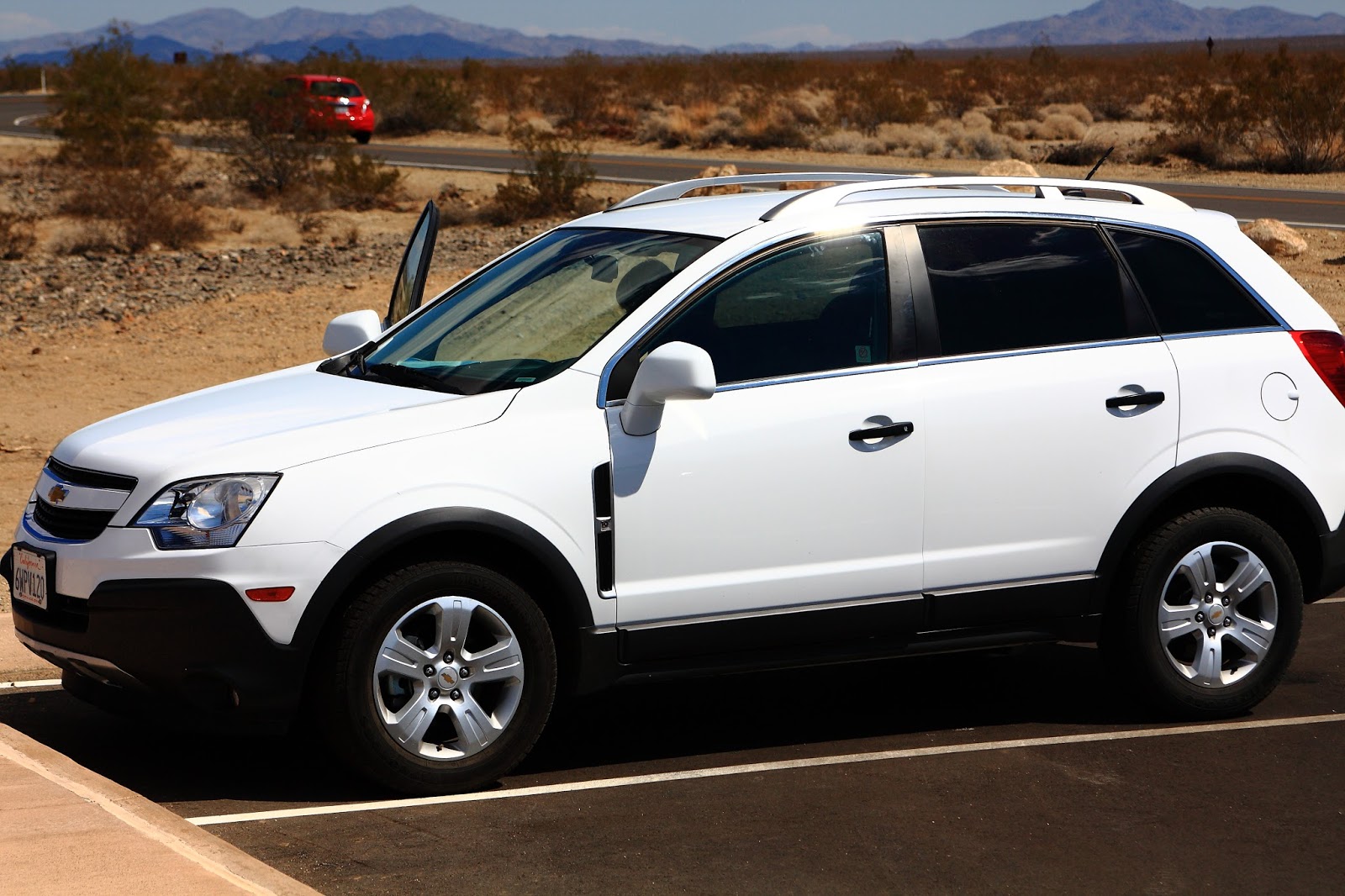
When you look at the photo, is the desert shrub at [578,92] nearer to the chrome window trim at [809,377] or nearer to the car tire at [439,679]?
the chrome window trim at [809,377]

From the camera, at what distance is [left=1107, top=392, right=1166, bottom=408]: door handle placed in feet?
19.3

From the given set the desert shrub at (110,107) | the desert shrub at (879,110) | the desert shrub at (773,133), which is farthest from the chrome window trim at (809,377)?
the desert shrub at (879,110)

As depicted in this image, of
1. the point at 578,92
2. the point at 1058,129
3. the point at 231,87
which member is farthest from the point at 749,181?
the point at 578,92

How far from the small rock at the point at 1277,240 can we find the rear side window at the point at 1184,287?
15.4 m

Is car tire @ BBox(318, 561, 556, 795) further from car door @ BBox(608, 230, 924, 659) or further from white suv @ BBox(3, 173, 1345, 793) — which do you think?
car door @ BBox(608, 230, 924, 659)

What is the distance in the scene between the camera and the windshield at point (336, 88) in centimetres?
4112

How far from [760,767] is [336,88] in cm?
4130

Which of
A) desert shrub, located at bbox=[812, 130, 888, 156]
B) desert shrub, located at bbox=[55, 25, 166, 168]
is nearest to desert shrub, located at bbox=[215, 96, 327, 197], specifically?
desert shrub, located at bbox=[55, 25, 166, 168]

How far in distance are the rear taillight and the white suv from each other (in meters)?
0.01

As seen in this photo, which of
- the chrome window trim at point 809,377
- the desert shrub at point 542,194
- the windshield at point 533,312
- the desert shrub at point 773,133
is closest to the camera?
the chrome window trim at point 809,377

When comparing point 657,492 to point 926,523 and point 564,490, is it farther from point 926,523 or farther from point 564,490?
point 926,523

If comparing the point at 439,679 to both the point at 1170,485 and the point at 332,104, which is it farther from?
the point at 332,104

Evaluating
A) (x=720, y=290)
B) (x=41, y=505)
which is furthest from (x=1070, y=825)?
(x=41, y=505)

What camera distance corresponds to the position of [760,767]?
563cm
